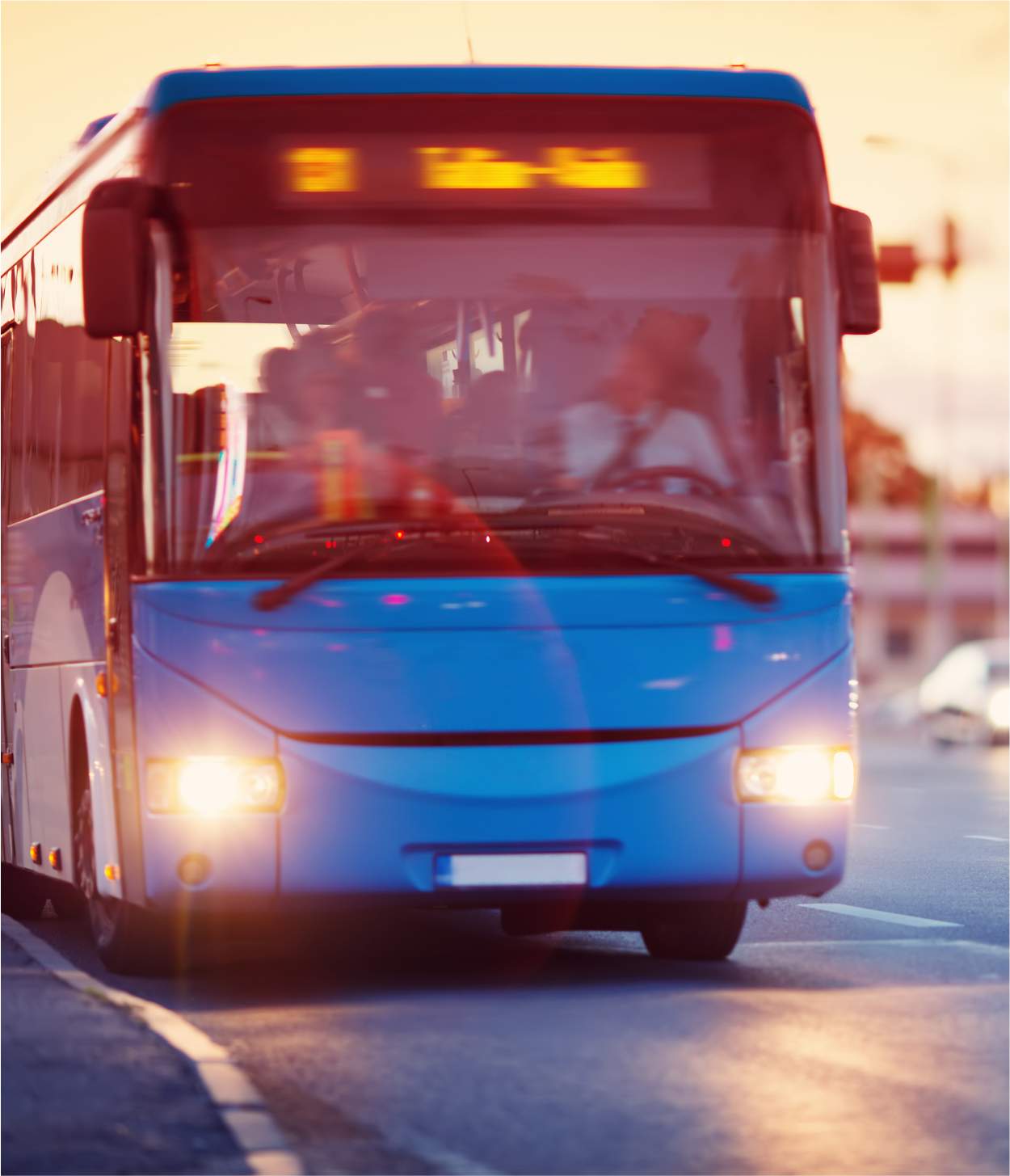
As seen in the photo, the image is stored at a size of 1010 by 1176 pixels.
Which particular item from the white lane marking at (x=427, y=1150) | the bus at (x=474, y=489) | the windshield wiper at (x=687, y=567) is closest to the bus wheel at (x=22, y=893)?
the bus at (x=474, y=489)

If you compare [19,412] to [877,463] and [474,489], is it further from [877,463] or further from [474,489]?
[877,463]

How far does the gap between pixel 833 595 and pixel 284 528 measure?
1.96 m

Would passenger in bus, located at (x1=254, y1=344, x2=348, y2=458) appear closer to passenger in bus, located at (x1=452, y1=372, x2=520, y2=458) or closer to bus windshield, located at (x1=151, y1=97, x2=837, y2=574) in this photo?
bus windshield, located at (x1=151, y1=97, x2=837, y2=574)

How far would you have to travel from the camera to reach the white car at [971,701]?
4419 centimetres

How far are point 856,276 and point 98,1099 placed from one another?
14.1 feet

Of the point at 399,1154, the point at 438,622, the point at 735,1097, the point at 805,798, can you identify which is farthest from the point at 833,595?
the point at 399,1154

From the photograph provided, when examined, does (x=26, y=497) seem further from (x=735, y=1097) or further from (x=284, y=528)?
(x=735, y=1097)

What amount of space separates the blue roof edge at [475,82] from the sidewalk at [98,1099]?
327 cm

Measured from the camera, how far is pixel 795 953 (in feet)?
37.4

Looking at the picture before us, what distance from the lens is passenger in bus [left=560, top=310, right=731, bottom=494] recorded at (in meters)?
9.93

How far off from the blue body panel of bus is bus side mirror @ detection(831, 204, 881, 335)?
106 centimetres

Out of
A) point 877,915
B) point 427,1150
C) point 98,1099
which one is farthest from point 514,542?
point 877,915

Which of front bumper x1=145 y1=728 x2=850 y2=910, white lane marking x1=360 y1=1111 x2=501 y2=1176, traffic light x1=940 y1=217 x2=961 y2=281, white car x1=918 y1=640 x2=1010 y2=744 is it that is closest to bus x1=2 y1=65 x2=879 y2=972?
front bumper x1=145 y1=728 x2=850 y2=910

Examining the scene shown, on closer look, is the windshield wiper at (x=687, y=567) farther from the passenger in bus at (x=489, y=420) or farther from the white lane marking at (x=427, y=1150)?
the white lane marking at (x=427, y=1150)
